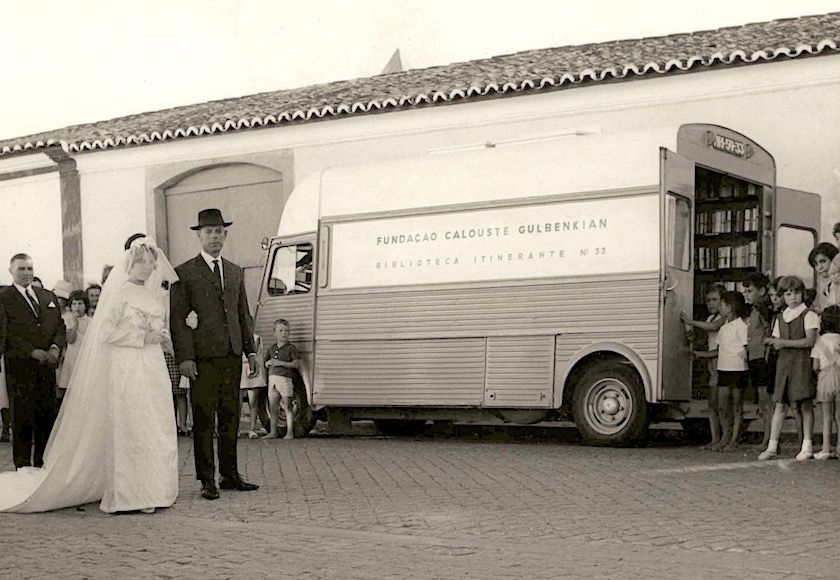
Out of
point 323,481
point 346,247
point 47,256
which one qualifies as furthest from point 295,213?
point 47,256

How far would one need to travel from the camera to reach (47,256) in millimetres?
22734

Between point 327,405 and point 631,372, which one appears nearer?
point 631,372

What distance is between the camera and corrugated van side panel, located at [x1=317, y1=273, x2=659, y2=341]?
12.3 m

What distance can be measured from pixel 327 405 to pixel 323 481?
4715mm

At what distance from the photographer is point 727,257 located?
45.5 feet

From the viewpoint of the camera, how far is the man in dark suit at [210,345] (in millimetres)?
8859

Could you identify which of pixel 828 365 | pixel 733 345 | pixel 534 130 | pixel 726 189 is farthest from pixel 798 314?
pixel 534 130

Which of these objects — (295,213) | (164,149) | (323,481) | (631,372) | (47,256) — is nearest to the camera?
(323,481)

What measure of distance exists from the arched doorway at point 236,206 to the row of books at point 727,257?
7.70m

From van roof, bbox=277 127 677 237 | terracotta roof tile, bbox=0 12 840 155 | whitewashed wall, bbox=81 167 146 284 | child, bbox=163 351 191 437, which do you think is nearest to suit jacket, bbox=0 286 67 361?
child, bbox=163 351 191 437

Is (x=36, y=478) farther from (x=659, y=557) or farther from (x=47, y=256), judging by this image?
(x=47, y=256)

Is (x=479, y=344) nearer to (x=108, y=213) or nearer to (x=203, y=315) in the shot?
(x=203, y=315)

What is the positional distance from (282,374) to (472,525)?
7.31 metres

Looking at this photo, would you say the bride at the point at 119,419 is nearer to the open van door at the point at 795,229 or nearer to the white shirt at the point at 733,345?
the white shirt at the point at 733,345
